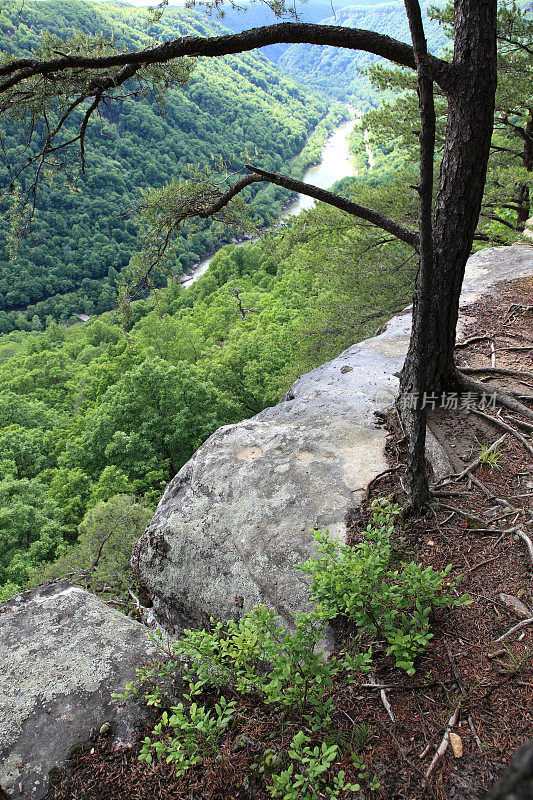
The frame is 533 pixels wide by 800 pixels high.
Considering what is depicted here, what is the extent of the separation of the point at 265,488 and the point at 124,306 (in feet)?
8.61

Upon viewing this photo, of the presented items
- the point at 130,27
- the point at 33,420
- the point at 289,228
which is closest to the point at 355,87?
the point at 130,27

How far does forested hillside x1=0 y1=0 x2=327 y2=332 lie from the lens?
7462 cm

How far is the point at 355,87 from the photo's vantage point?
133 m

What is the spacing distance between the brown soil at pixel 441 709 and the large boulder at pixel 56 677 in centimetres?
15

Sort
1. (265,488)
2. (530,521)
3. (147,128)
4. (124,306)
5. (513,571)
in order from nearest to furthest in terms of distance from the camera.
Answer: (513,571)
(530,521)
(265,488)
(124,306)
(147,128)

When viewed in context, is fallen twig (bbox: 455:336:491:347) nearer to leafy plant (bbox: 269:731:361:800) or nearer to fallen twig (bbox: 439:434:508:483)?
fallen twig (bbox: 439:434:508:483)

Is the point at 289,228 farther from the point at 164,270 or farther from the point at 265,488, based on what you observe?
the point at 265,488

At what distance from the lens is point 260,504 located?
4.26 m

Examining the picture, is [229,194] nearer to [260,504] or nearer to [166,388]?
[260,504]

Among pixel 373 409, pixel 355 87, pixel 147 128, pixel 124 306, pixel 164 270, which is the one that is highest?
pixel 355 87

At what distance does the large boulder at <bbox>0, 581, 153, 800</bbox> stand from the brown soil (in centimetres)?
15

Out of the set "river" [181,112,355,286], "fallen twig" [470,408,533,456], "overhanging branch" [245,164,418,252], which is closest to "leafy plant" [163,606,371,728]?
"fallen twig" [470,408,533,456]

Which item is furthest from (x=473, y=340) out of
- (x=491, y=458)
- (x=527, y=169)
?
(x=527, y=169)

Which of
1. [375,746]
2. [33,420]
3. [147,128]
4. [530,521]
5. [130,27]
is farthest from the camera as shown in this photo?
[130,27]
